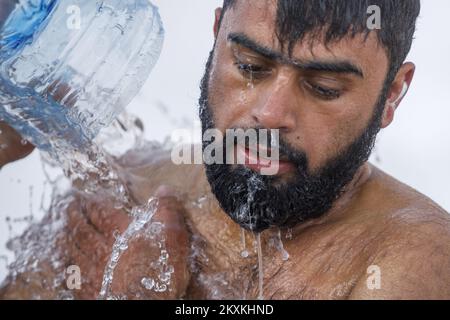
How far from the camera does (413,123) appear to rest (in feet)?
12.7

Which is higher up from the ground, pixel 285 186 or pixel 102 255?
pixel 285 186

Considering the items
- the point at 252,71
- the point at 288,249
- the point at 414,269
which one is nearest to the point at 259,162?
the point at 252,71

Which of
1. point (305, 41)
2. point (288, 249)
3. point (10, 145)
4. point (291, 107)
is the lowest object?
point (288, 249)

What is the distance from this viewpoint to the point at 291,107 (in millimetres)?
1859

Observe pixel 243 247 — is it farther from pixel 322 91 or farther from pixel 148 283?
pixel 322 91

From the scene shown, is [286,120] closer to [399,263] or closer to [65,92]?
[399,263]

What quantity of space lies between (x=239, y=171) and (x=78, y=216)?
615 mm

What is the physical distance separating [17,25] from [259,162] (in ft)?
2.35

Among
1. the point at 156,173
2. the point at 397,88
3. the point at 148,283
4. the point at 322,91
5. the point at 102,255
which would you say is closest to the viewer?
the point at 322,91

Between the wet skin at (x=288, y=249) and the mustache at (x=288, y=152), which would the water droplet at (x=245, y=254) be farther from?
the mustache at (x=288, y=152)

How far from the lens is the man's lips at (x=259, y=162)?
6.21 feet

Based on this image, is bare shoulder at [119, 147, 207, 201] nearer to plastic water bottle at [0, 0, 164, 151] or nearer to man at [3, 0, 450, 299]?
man at [3, 0, 450, 299]

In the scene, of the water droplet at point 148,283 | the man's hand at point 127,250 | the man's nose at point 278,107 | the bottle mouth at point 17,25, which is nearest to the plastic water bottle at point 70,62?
the bottle mouth at point 17,25

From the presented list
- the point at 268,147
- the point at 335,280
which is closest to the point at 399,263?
the point at 335,280
